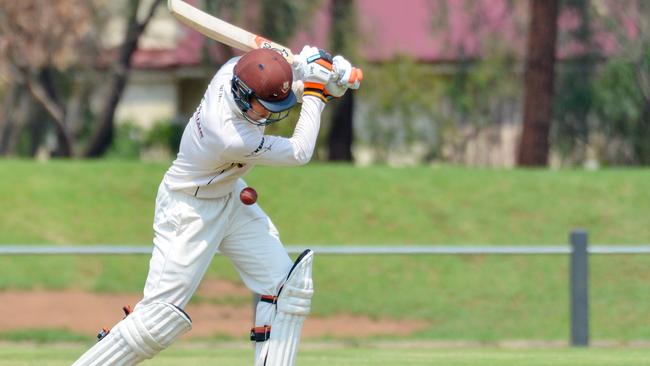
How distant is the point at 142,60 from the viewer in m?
34.3

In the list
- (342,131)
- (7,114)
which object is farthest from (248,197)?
(7,114)

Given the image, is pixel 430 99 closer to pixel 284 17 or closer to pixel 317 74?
pixel 284 17

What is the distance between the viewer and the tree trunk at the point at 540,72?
21.3m

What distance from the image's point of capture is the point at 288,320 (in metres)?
6.97

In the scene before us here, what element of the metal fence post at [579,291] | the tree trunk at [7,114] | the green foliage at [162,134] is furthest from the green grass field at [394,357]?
the green foliage at [162,134]

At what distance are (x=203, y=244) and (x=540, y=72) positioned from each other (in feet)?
49.7

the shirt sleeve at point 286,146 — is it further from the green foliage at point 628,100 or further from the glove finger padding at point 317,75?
Answer: the green foliage at point 628,100

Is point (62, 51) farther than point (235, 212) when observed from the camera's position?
Yes

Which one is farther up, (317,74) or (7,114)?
(7,114)

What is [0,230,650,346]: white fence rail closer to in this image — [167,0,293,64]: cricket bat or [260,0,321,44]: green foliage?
[167,0,293,64]: cricket bat

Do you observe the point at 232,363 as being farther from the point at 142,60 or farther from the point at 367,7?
the point at 142,60

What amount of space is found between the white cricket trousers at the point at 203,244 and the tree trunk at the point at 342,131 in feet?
50.5

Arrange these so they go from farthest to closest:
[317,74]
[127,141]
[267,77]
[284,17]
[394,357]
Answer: [127,141]
[284,17]
[394,357]
[317,74]
[267,77]

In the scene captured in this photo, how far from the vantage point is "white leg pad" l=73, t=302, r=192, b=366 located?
6727mm
